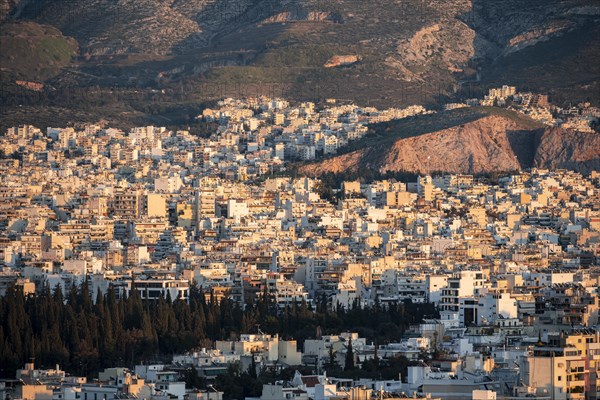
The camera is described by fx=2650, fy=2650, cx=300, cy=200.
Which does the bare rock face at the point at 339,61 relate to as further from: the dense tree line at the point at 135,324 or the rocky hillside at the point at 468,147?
the dense tree line at the point at 135,324

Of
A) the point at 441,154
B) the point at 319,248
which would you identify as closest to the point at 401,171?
the point at 441,154

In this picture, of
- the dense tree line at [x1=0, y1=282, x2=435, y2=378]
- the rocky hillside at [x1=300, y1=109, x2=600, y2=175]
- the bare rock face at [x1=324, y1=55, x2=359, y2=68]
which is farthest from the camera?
the bare rock face at [x1=324, y1=55, x2=359, y2=68]

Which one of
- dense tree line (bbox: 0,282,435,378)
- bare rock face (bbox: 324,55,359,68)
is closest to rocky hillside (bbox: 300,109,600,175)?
bare rock face (bbox: 324,55,359,68)

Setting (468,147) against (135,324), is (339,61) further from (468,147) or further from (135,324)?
(135,324)

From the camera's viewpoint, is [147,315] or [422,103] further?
[422,103]

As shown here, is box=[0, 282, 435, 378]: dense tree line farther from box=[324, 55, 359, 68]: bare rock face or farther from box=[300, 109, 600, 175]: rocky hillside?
box=[324, 55, 359, 68]: bare rock face

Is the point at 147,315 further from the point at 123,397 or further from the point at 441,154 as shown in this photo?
the point at 441,154
